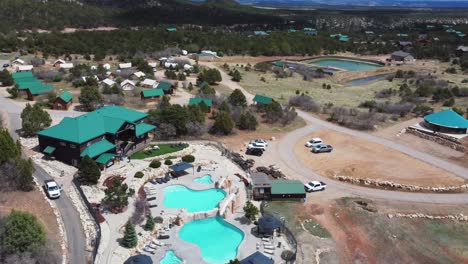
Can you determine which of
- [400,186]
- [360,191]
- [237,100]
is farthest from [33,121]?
[400,186]

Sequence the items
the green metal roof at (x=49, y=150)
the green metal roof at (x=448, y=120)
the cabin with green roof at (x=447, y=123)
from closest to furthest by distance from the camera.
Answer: the green metal roof at (x=49, y=150) < the cabin with green roof at (x=447, y=123) < the green metal roof at (x=448, y=120)

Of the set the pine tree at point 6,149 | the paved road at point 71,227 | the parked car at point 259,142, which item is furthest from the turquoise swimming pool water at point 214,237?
the pine tree at point 6,149

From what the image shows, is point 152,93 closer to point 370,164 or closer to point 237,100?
point 237,100

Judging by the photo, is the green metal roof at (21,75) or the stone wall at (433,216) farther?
the green metal roof at (21,75)

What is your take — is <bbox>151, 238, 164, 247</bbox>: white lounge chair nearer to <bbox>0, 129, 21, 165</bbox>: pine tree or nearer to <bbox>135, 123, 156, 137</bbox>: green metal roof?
<bbox>0, 129, 21, 165</bbox>: pine tree

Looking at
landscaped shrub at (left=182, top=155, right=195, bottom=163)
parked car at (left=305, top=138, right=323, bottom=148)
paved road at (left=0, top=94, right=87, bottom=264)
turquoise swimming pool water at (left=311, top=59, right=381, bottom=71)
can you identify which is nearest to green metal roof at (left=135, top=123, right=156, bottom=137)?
landscaped shrub at (left=182, top=155, right=195, bottom=163)

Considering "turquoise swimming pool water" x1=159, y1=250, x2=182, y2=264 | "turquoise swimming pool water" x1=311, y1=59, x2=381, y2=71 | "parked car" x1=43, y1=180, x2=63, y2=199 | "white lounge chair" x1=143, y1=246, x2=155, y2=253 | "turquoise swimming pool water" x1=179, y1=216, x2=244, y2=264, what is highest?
"parked car" x1=43, y1=180, x2=63, y2=199

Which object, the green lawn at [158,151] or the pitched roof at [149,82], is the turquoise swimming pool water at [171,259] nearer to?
the green lawn at [158,151]
